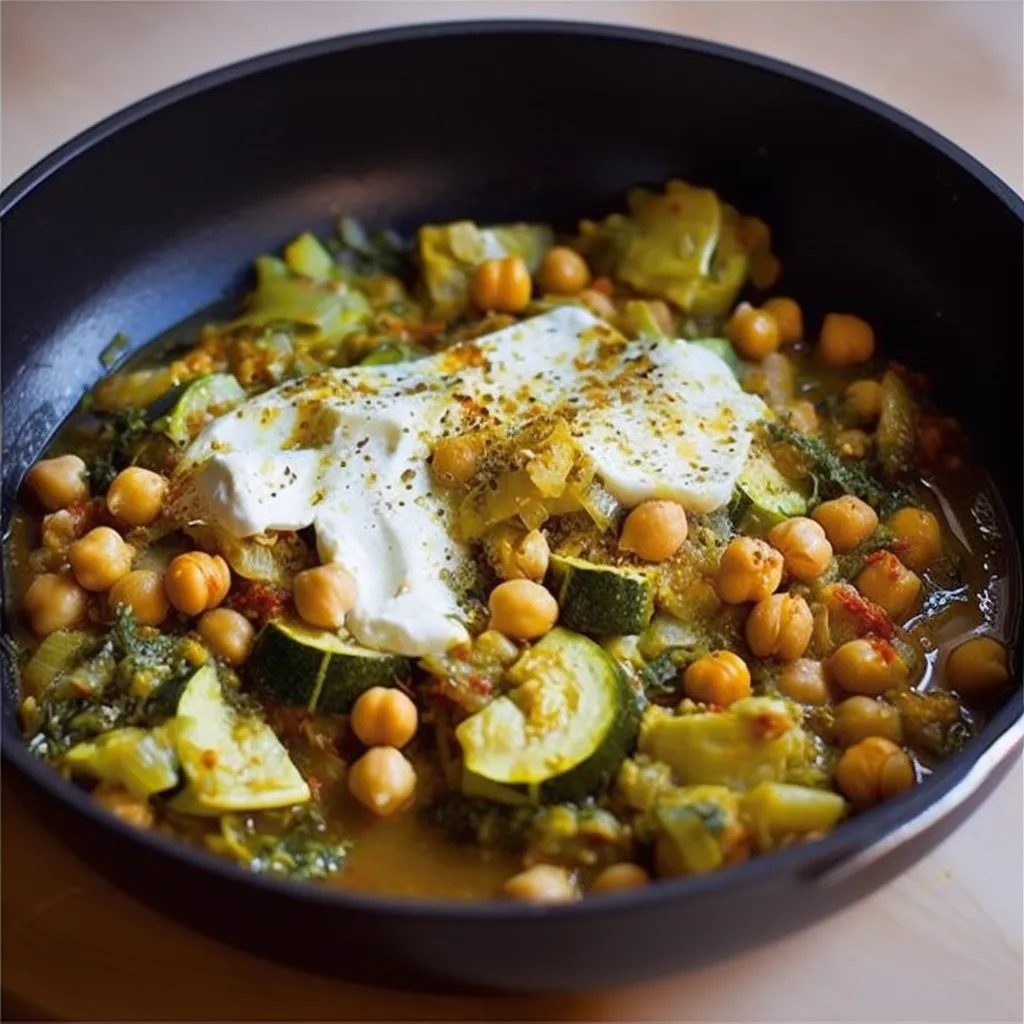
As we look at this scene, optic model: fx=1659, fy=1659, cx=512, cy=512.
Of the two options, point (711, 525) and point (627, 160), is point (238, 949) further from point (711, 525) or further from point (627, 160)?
point (627, 160)

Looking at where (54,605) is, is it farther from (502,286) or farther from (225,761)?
(502,286)

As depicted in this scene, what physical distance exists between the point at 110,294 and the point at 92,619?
0.98m

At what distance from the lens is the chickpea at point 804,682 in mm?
3094

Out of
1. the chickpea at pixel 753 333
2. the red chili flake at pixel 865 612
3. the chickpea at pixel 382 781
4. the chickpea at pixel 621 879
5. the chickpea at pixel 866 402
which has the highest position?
the chickpea at pixel 753 333

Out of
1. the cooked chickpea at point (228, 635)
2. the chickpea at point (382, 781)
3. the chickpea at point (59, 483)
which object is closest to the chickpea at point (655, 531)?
the chickpea at point (382, 781)

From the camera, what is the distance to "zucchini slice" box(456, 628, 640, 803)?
284cm

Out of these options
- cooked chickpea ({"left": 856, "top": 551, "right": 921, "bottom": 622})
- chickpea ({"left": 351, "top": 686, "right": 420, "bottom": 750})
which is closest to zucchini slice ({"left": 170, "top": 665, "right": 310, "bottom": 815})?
chickpea ({"left": 351, "top": 686, "right": 420, "bottom": 750})

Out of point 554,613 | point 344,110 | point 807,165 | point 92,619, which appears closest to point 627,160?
point 807,165

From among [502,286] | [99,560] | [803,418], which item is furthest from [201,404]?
[803,418]

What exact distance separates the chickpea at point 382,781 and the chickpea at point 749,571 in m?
0.72

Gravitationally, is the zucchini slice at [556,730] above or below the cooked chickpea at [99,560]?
below

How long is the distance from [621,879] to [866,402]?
1375 mm

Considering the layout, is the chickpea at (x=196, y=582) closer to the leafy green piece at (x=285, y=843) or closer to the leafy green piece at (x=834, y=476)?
the leafy green piece at (x=285, y=843)

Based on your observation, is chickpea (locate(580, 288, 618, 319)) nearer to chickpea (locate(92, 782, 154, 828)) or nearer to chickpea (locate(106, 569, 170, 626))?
chickpea (locate(106, 569, 170, 626))
